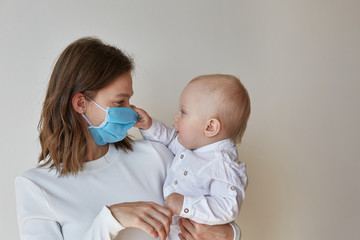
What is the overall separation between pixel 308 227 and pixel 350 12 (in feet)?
5.29

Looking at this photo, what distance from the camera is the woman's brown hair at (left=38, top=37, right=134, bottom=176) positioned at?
154cm

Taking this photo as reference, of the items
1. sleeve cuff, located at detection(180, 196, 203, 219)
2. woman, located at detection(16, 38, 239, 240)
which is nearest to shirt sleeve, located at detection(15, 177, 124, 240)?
woman, located at detection(16, 38, 239, 240)

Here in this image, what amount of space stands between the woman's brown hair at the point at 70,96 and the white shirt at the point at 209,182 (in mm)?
445

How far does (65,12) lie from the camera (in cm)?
212

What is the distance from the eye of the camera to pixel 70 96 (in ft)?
5.08

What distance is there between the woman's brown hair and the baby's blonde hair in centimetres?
44

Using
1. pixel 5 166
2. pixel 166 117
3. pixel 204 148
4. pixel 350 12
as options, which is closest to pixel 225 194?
pixel 204 148

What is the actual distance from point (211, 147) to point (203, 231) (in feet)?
1.21

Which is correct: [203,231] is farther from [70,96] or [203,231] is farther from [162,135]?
[70,96]

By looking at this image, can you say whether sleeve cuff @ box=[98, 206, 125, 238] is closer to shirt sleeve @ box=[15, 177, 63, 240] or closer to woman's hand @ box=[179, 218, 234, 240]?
shirt sleeve @ box=[15, 177, 63, 240]

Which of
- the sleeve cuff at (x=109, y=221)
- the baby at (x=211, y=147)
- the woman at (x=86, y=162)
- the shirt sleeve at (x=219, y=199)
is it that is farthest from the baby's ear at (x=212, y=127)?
the sleeve cuff at (x=109, y=221)

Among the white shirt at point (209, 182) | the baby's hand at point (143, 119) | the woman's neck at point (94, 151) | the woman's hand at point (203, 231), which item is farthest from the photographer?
the baby's hand at point (143, 119)

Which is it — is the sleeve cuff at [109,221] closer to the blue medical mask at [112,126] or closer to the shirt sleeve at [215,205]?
the shirt sleeve at [215,205]

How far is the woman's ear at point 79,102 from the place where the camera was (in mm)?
1558
